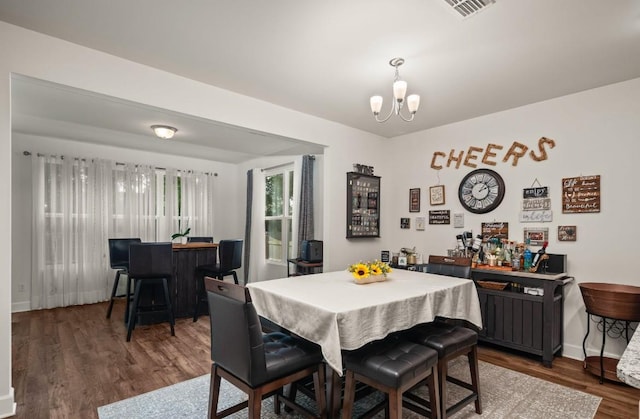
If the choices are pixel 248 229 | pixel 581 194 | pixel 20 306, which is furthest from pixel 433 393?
pixel 20 306

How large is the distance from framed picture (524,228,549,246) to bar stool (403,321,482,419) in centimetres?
170

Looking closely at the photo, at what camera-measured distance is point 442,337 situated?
2.18 m

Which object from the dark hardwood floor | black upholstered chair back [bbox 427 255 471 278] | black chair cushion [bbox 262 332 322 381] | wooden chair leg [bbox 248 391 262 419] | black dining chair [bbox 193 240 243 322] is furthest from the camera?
black dining chair [bbox 193 240 243 322]

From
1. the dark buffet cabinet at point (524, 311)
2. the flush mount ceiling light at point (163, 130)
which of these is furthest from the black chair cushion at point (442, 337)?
the flush mount ceiling light at point (163, 130)

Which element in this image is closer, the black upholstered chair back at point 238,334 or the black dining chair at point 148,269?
the black upholstered chair back at point 238,334

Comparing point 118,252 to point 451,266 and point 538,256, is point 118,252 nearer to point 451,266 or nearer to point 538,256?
point 451,266

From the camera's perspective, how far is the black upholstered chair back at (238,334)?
165 centimetres

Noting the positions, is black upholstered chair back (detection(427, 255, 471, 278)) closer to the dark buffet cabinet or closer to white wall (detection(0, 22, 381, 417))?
the dark buffet cabinet

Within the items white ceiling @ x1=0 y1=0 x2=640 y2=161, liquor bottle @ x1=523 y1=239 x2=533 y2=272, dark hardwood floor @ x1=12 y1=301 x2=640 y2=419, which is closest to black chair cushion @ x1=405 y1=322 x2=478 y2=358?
dark hardwood floor @ x1=12 y1=301 x2=640 y2=419

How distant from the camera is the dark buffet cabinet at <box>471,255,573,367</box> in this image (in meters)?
3.02

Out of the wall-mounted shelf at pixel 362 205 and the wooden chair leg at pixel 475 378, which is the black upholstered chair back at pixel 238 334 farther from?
the wall-mounted shelf at pixel 362 205

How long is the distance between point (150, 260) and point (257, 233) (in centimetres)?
247

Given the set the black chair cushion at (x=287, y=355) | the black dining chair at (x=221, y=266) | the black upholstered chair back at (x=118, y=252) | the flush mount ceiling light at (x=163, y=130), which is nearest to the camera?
the black chair cushion at (x=287, y=355)

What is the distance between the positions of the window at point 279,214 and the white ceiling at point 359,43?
2467 mm
